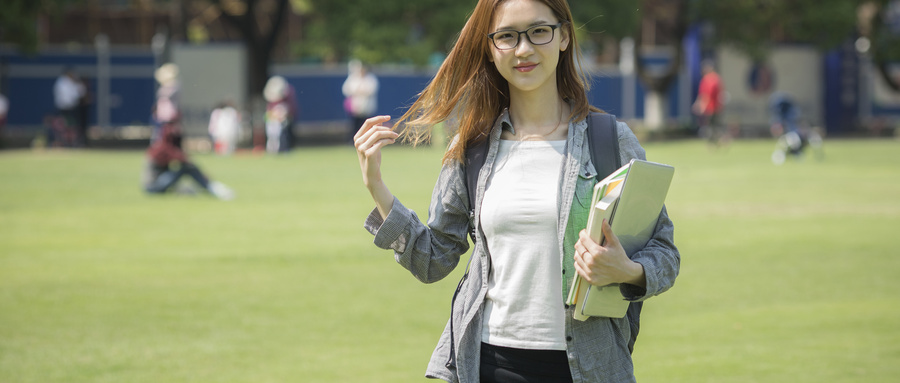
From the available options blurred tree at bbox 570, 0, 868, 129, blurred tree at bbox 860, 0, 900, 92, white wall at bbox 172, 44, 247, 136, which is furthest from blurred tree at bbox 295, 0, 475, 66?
blurred tree at bbox 860, 0, 900, 92

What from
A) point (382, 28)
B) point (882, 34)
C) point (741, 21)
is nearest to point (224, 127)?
point (382, 28)

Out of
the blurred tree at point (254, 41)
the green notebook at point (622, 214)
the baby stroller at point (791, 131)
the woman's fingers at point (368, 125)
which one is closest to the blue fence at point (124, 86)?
the blurred tree at point (254, 41)

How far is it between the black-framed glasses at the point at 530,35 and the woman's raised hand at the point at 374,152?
0.39 m

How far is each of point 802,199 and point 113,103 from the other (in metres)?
24.7

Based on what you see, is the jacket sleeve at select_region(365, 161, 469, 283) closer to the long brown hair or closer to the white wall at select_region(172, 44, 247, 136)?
the long brown hair

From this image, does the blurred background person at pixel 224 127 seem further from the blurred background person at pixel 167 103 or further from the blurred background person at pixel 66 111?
the blurred background person at pixel 167 103

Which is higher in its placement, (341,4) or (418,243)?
(341,4)

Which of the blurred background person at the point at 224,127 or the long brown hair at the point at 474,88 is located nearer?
the long brown hair at the point at 474,88

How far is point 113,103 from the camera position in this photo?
3506 centimetres

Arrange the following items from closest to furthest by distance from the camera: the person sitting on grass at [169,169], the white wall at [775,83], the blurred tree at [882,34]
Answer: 1. the person sitting on grass at [169,169]
2. the blurred tree at [882,34]
3. the white wall at [775,83]

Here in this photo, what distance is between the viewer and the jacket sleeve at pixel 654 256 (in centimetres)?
297

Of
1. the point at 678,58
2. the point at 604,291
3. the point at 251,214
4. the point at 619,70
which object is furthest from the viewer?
the point at 619,70

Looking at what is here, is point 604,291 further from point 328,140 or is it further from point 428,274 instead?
point 328,140

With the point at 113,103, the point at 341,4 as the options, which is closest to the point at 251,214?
the point at 341,4
